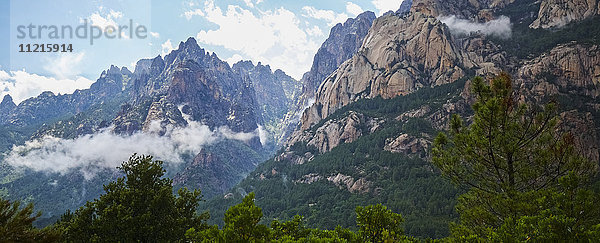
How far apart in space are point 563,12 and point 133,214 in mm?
214373

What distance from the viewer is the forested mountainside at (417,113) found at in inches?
4291

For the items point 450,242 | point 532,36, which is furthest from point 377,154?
point 450,242

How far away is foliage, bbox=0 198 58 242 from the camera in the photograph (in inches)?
472

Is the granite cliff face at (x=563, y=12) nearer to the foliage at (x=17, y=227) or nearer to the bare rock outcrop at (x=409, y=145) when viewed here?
the bare rock outcrop at (x=409, y=145)

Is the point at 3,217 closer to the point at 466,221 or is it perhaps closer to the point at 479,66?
the point at 466,221

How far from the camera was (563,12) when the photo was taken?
6412 inches

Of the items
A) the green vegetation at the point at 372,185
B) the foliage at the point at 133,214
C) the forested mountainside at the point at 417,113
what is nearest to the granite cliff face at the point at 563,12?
the forested mountainside at the point at 417,113

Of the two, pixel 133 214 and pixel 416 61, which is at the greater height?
pixel 416 61

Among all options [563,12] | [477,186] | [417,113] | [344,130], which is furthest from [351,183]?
[563,12]

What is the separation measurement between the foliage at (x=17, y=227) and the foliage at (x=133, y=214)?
6217 mm

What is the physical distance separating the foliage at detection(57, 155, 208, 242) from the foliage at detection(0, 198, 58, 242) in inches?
245

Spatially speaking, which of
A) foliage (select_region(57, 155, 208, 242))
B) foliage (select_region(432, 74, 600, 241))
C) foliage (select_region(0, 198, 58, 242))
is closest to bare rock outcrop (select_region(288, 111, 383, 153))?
foliage (select_region(432, 74, 600, 241))

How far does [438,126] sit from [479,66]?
56558 mm

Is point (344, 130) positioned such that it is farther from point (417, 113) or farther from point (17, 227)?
point (17, 227)
